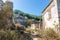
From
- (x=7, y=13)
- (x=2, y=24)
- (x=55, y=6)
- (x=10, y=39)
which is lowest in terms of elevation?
(x=10, y=39)

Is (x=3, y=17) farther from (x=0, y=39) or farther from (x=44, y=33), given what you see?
(x=44, y=33)

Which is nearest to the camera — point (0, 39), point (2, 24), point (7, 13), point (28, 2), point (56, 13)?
point (0, 39)

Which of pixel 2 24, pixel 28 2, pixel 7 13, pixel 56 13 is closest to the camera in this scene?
pixel 2 24

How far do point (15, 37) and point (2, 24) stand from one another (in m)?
2.28

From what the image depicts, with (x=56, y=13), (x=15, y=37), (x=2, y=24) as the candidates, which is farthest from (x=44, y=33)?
(x=56, y=13)

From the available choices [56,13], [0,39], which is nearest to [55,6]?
[56,13]

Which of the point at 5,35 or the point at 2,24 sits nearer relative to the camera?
the point at 5,35

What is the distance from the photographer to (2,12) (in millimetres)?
11867

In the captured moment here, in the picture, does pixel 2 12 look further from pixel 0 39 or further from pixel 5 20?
pixel 0 39

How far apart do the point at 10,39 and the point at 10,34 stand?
463 mm

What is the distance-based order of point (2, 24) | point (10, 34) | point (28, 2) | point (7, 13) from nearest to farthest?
point (10, 34)
point (2, 24)
point (7, 13)
point (28, 2)

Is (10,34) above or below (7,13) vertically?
below

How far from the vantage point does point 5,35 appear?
9367 mm

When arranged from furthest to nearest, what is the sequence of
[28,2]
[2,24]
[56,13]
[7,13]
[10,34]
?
1. [56,13]
2. [28,2]
3. [7,13]
4. [2,24]
5. [10,34]
